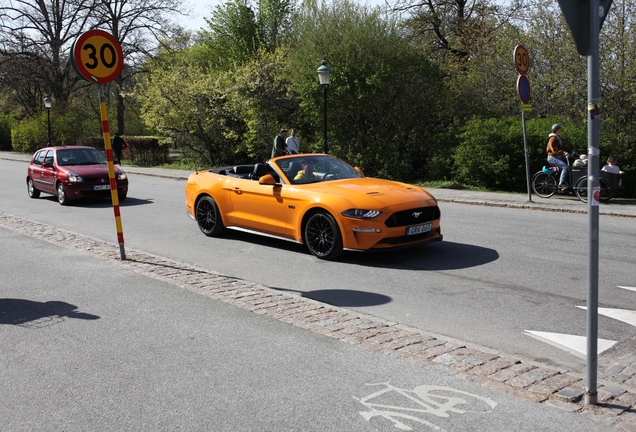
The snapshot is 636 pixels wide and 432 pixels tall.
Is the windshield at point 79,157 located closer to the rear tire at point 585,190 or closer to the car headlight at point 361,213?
the car headlight at point 361,213

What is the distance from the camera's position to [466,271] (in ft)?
26.5

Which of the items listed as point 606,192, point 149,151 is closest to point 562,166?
point 606,192

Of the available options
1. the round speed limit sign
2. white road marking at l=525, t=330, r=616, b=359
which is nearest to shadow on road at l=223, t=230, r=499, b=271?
white road marking at l=525, t=330, r=616, b=359

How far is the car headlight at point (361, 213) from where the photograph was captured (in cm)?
838

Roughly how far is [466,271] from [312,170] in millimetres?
3063

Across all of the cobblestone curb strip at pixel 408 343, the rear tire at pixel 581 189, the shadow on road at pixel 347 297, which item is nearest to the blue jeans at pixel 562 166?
the rear tire at pixel 581 189

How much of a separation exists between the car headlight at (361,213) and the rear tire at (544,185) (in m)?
8.53

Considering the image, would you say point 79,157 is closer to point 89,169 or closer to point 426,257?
point 89,169

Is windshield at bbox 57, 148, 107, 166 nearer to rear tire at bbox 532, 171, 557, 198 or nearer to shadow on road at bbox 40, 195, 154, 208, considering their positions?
shadow on road at bbox 40, 195, 154, 208

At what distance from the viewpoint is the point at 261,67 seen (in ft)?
86.5

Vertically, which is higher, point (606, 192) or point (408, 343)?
point (606, 192)

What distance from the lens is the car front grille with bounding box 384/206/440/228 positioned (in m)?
8.45

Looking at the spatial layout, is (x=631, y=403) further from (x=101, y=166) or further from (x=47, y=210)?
(x=101, y=166)

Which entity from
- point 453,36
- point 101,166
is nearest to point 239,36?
point 453,36
